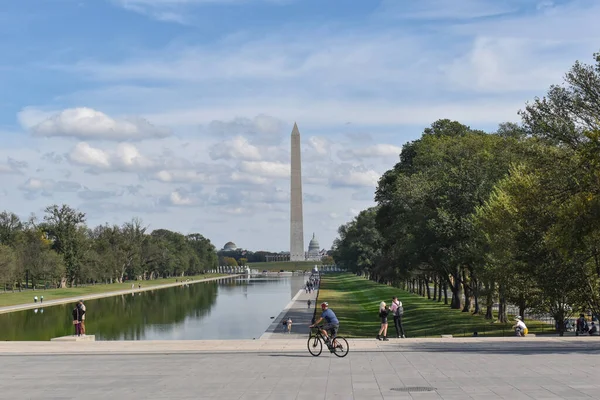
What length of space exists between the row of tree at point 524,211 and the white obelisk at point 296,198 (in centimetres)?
6558

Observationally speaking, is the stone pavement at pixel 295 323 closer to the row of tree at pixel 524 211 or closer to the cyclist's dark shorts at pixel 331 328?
the row of tree at pixel 524 211

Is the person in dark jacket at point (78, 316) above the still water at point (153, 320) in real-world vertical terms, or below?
above

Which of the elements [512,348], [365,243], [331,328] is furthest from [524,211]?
[365,243]

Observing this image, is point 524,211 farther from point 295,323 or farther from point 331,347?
Result: point 295,323

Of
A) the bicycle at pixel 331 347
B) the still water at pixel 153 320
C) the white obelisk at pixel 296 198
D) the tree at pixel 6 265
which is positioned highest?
the white obelisk at pixel 296 198

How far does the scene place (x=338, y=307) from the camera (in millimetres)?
64438

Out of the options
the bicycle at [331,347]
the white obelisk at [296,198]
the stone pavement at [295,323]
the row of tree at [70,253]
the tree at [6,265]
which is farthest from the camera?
the white obelisk at [296,198]

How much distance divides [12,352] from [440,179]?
1318 inches

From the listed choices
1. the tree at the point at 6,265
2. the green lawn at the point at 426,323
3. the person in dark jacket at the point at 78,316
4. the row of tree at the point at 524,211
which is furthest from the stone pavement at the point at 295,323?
the tree at the point at 6,265

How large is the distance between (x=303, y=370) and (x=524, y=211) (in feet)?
56.4

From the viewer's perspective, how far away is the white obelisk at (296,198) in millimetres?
124938

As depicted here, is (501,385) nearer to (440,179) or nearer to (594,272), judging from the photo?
(594,272)

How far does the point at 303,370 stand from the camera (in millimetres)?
18781

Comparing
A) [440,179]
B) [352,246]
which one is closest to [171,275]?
[352,246]
